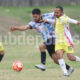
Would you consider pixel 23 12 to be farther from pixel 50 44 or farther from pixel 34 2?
pixel 50 44

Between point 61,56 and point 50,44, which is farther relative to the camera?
point 50,44

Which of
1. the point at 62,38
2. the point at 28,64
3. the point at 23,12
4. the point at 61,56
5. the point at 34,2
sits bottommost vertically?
the point at 28,64

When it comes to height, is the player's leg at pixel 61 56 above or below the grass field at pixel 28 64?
above

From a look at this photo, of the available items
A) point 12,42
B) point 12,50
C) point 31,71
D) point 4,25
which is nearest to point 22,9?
point 4,25

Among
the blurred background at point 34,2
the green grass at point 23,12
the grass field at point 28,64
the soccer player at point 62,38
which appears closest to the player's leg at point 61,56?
the soccer player at point 62,38

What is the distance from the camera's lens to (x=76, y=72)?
470 inches

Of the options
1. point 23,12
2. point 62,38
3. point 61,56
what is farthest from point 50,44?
point 23,12

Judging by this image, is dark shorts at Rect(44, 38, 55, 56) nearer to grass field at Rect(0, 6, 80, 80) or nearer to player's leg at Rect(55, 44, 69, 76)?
player's leg at Rect(55, 44, 69, 76)

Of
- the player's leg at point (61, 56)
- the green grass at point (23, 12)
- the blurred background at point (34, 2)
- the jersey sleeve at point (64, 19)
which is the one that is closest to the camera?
the player's leg at point (61, 56)

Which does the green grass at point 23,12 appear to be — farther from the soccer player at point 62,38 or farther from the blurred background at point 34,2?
the soccer player at point 62,38

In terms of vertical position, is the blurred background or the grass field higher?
the blurred background

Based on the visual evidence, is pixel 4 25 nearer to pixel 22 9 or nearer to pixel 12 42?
pixel 12 42

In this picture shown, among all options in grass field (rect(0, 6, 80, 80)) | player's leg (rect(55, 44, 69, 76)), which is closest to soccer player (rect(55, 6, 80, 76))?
player's leg (rect(55, 44, 69, 76))

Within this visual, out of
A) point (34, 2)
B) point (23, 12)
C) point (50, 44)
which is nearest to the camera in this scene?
point (50, 44)
